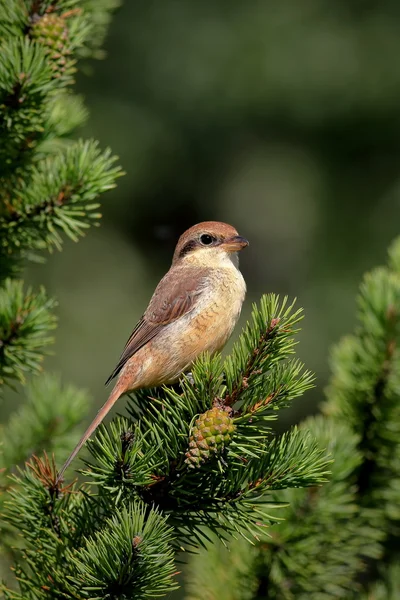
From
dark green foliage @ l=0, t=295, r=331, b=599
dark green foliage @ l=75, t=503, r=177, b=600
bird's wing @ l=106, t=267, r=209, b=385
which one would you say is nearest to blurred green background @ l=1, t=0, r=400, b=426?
bird's wing @ l=106, t=267, r=209, b=385

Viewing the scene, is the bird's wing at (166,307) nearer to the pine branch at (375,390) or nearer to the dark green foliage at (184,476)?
the pine branch at (375,390)

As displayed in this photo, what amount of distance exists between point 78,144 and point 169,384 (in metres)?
1.38

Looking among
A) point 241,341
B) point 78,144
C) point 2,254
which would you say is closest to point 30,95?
point 78,144

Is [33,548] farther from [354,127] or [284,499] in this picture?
[354,127]

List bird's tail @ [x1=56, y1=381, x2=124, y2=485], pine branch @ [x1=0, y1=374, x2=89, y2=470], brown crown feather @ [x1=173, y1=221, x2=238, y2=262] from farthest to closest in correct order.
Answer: brown crown feather @ [x1=173, y1=221, x2=238, y2=262], pine branch @ [x1=0, y1=374, x2=89, y2=470], bird's tail @ [x1=56, y1=381, x2=124, y2=485]

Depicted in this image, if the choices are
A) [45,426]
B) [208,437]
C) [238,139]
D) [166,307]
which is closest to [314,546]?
[208,437]

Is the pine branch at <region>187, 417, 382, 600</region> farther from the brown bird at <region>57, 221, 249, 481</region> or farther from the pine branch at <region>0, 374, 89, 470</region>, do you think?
the brown bird at <region>57, 221, 249, 481</region>

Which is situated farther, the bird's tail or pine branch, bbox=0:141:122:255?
pine branch, bbox=0:141:122:255

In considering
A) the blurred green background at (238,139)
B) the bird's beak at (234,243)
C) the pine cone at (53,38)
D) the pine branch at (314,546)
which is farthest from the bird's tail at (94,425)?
the blurred green background at (238,139)

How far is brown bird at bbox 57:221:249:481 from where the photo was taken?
156 inches

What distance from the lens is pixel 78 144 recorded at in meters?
3.32

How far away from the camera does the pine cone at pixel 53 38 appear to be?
3.16 meters

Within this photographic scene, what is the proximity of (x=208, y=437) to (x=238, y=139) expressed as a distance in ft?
25.3

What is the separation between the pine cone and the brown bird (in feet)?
4.67
